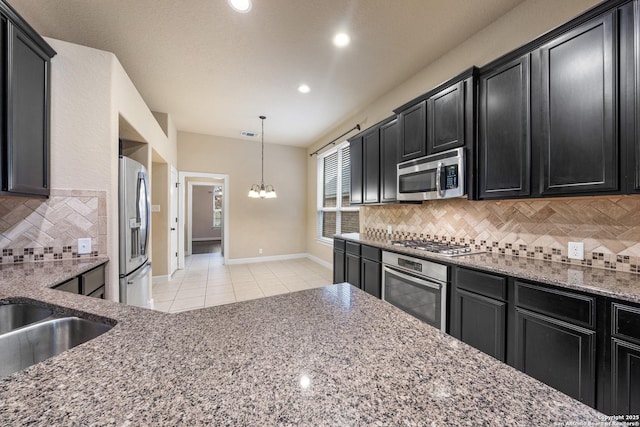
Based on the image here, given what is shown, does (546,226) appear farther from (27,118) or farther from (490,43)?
(27,118)

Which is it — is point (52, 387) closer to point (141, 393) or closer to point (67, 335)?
point (141, 393)

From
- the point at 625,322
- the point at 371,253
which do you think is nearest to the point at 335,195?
the point at 371,253

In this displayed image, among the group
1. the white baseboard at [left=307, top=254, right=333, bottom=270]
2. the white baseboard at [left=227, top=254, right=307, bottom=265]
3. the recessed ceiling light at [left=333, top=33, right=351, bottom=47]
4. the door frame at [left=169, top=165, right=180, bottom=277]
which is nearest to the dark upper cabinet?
the recessed ceiling light at [left=333, top=33, right=351, bottom=47]

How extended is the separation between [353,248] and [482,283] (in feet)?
5.77

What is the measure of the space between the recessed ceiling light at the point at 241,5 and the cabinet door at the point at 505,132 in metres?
2.09

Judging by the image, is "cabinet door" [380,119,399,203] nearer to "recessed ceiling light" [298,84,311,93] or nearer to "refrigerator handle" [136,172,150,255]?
"recessed ceiling light" [298,84,311,93]

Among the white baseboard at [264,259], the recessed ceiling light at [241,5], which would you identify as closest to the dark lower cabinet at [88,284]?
the recessed ceiling light at [241,5]

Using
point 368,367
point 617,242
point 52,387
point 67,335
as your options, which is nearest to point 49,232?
point 67,335

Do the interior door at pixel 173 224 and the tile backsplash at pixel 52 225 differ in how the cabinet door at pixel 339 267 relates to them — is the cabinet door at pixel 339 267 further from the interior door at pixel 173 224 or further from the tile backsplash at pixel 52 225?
the interior door at pixel 173 224

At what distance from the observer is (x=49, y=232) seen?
6.81 feet

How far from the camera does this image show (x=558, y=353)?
4.69ft

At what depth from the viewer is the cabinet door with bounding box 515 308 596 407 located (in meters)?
1.32

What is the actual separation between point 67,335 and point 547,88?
9.86 feet

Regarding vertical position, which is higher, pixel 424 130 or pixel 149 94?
pixel 149 94
